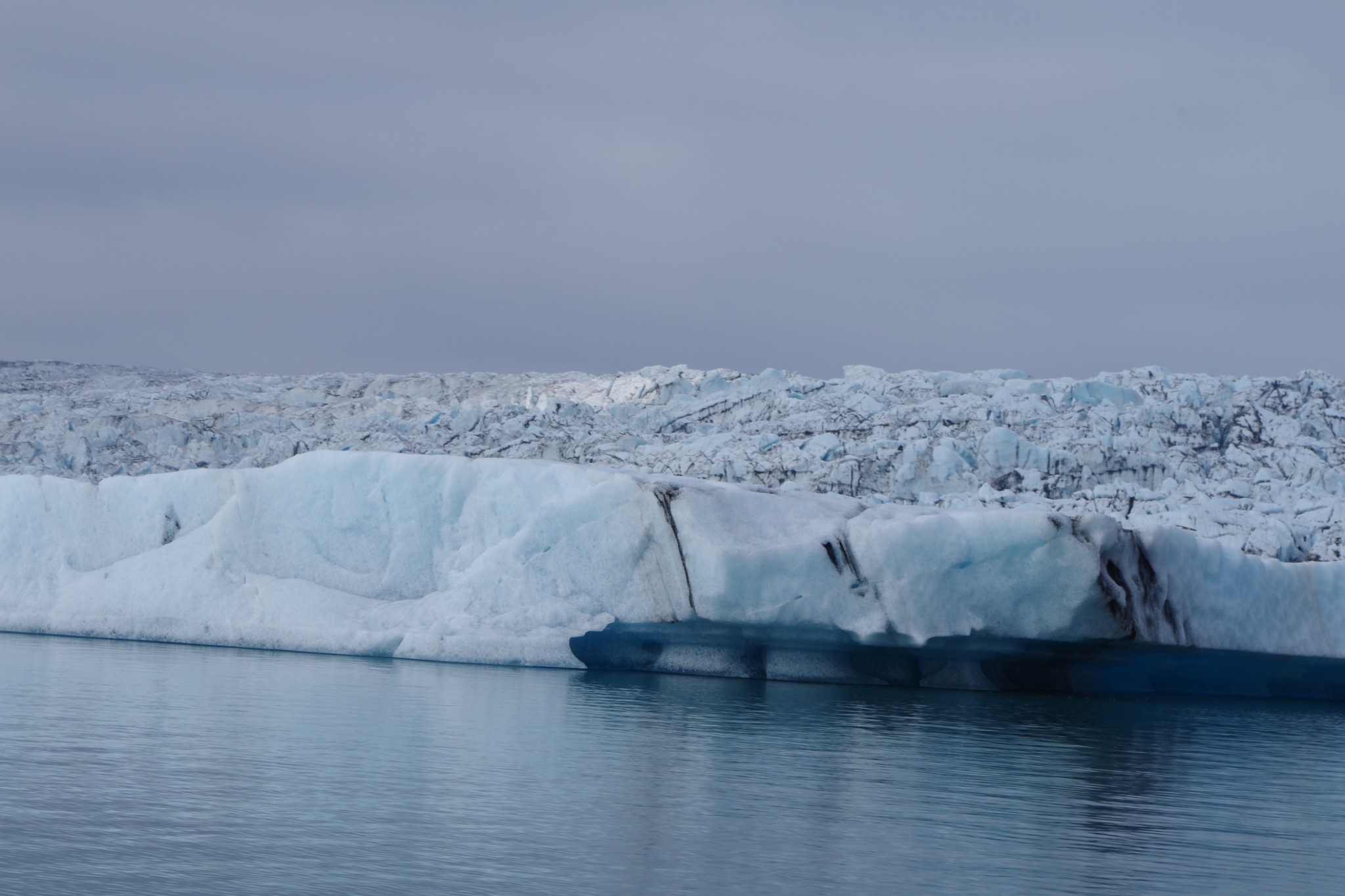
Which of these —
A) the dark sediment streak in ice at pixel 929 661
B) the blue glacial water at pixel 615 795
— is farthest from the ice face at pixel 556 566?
the blue glacial water at pixel 615 795

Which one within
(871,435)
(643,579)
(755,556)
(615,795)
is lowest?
(615,795)

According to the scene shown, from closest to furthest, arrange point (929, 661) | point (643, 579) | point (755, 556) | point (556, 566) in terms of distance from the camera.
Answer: point (755, 556), point (643, 579), point (556, 566), point (929, 661)

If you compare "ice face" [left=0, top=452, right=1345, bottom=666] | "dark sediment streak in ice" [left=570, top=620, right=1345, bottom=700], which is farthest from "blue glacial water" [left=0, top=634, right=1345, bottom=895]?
"dark sediment streak in ice" [left=570, top=620, right=1345, bottom=700]

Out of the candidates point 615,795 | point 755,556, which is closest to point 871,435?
point 755,556

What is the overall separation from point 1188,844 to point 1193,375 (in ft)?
64.0

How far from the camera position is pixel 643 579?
1169 cm

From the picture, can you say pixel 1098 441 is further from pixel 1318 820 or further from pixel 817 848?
pixel 817 848

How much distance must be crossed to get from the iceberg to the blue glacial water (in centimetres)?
132

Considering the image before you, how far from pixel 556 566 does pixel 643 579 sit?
880 millimetres

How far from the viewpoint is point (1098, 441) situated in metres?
18.6

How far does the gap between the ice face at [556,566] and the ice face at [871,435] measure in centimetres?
305

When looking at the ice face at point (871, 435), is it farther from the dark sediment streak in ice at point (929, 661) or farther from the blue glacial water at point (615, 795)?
the blue glacial water at point (615, 795)

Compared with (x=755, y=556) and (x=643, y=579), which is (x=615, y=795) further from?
(x=643, y=579)

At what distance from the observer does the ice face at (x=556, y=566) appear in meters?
11.0
